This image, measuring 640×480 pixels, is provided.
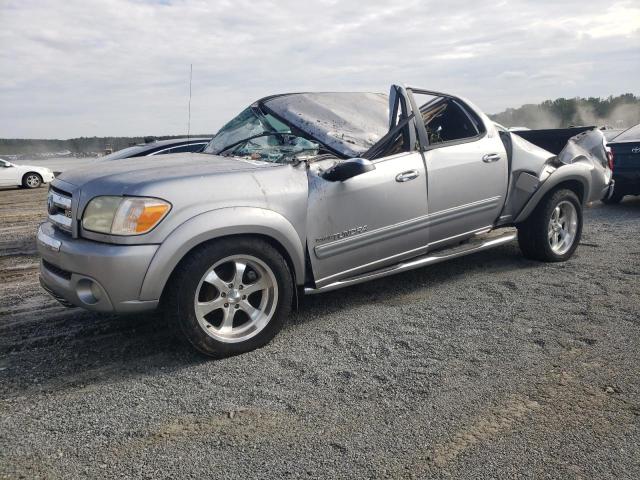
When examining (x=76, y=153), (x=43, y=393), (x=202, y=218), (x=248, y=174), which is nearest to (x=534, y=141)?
(x=248, y=174)

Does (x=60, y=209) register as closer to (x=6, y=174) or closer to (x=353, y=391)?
(x=353, y=391)

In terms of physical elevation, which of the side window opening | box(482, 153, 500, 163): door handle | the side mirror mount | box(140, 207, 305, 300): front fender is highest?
the side window opening

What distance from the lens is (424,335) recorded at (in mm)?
3914

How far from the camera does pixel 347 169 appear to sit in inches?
154

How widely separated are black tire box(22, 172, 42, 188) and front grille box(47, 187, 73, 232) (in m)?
16.9

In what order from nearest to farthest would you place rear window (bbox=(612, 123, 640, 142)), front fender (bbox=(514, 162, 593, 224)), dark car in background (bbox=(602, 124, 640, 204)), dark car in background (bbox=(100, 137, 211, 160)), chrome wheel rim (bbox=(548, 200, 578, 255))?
front fender (bbox=(514, 162, 593, 224)), chrome wheel rim (bbox=(548, 200, 578, 255)), dark car in background (bbox=(100, 137, 211, 160)), dark car in background (bbox=(602, 124, 640, 204)), rear window (bbox=(612, 123, 640, 142))

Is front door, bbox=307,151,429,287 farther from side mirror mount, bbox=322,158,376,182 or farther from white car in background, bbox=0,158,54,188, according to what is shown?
white car in background, bbox=0,158,54,188

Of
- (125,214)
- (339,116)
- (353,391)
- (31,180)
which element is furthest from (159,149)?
(31,180)

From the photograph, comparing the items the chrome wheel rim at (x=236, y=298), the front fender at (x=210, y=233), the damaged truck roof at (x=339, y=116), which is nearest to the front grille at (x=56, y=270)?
the front fender at (x=210, y=233)

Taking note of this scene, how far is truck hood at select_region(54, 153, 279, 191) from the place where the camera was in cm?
349

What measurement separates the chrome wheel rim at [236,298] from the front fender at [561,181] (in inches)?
112

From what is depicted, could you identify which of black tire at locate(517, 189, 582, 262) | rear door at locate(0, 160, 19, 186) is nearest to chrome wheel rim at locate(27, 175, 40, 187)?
rear door at locate(0, 160, 19, 186)

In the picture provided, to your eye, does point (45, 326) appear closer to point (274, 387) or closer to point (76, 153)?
point (274, 387)

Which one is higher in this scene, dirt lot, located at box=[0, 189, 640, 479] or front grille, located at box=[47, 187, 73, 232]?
front grille, located at box=[47, 187, 73, 232]
